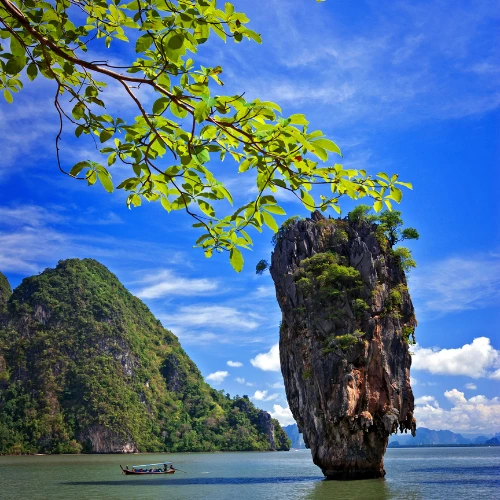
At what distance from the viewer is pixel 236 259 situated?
221 centimetres

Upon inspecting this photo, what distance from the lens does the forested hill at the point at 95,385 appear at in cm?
7956

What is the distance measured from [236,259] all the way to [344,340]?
23.1 meters

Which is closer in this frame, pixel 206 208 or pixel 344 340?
pixel 206 208

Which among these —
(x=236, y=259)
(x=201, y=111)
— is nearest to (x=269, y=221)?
(x=236, y=259)

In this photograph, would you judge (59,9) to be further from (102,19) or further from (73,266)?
(73,266)

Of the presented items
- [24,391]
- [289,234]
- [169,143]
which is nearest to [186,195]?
[169,143]

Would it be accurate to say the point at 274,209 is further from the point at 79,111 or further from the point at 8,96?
the point at 8,96

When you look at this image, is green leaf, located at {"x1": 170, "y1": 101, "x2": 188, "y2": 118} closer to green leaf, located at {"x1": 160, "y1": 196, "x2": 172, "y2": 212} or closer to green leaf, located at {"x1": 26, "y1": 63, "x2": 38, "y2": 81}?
green leaf, located at {"x1": 160, "y1": 196, "x2": 172, "y2": 212}

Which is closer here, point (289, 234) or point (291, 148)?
point (291, 148)

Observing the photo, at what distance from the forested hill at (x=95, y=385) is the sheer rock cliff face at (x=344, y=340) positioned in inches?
2455

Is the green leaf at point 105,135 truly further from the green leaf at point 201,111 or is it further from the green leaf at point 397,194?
the green leaf at point 397,194

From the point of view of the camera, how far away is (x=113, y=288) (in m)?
111

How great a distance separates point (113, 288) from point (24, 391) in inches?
1259

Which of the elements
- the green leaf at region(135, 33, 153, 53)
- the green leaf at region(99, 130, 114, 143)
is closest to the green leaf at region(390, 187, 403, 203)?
the green leaf at region(135, 33, 153, 53)
